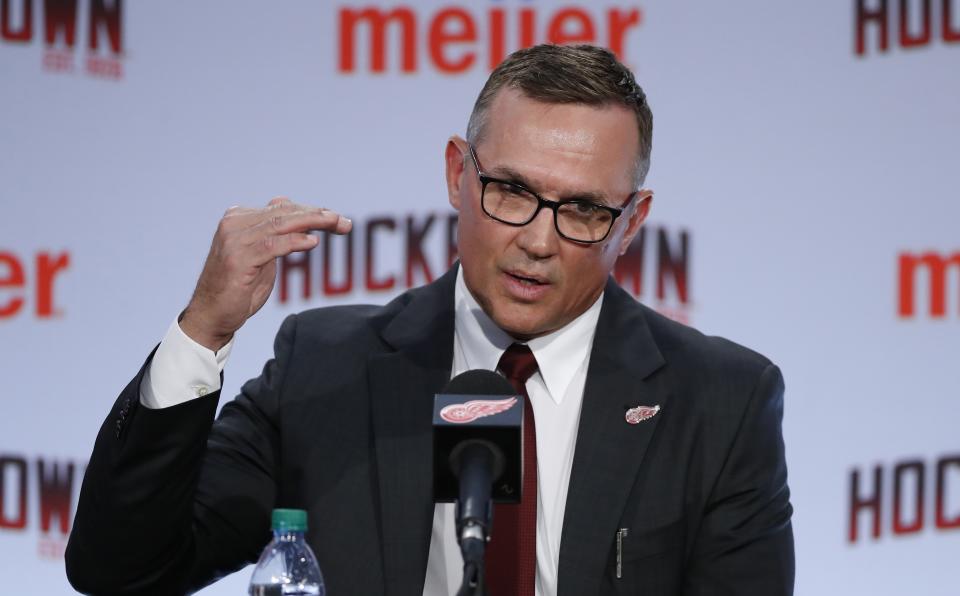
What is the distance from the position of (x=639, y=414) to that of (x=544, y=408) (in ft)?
0.55

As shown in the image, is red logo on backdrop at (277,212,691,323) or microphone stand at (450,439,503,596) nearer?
microphone stand at (450,439,503,596)

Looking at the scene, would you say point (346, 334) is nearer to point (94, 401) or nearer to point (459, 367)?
point (459, 367)

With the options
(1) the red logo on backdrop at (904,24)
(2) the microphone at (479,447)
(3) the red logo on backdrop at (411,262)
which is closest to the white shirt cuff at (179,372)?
(2) the microphone at (479,447)

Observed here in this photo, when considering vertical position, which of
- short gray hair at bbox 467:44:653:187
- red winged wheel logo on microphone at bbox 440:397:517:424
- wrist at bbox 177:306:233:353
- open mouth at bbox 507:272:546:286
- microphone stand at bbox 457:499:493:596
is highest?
short gray hair at bbox 467:44:653:187

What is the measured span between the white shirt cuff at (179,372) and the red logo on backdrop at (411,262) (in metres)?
1.41

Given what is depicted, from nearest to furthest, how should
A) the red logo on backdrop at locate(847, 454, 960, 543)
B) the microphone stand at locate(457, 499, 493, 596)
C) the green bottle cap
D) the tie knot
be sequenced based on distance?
the microphone stand at locate(457, 499, 493, 596) → the green bottle cap → the tie knot → the red logo on backdrop at locate(847, 454, 960, 543)

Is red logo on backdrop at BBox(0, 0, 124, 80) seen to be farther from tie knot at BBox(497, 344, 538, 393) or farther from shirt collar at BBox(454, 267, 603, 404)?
tie knot at BBox(497, 344, 538, 393)

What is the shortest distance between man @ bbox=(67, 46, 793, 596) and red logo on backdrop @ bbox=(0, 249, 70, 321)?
49.7 inches

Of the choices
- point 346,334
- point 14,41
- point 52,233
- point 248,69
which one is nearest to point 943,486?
point 346,334

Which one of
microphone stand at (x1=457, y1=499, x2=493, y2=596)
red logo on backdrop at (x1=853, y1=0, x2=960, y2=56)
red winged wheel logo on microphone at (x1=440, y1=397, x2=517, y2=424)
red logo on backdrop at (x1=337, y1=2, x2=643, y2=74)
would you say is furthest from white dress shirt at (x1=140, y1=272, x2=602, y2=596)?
red logo on backdrop at (x1=853, y1=0, x2=960, y2=56)

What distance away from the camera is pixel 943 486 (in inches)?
126

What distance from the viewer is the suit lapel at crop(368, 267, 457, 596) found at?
6.40 ft

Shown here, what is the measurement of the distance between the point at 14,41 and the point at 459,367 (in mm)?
1846

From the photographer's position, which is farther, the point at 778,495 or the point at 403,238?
the point at 403,238
